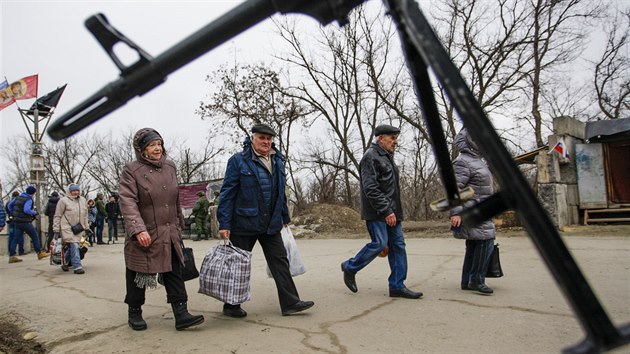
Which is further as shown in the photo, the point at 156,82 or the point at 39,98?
the point at 39,98

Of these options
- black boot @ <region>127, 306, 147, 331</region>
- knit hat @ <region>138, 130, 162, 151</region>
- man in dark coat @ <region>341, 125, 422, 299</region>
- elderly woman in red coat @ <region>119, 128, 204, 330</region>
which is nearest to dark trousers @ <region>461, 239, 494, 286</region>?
man in dark coat @ <region>341, 125, 422, 299</region>

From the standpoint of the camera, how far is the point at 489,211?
105cm

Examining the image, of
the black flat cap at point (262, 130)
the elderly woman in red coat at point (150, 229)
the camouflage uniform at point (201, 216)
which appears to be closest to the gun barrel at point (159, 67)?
the elderly woman in red coat at point (150, 229)

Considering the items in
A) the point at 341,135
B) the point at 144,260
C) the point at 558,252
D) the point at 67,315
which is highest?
the point at 341,135

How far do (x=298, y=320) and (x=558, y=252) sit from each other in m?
3.19

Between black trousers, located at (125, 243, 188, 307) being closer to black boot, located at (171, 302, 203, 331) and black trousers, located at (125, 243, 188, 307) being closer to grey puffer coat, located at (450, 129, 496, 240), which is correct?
black boot, located at (171, 302, 203, 331)

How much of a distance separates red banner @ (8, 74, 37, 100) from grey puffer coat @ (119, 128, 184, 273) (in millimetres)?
13414

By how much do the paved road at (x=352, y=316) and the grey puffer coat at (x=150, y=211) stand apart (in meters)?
0.62

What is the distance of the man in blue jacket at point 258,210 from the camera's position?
159 inches

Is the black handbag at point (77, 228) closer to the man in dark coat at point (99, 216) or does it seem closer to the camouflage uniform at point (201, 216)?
the camouflage uniform at point (201, 216)

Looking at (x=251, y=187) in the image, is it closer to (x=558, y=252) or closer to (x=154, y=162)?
(x=154, y=162)

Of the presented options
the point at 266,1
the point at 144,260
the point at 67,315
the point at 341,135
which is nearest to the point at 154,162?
the point at 144,260

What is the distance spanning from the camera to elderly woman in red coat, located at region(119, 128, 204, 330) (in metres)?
3.74

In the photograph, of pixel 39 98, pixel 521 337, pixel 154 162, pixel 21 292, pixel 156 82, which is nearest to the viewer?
pixel 156 82
